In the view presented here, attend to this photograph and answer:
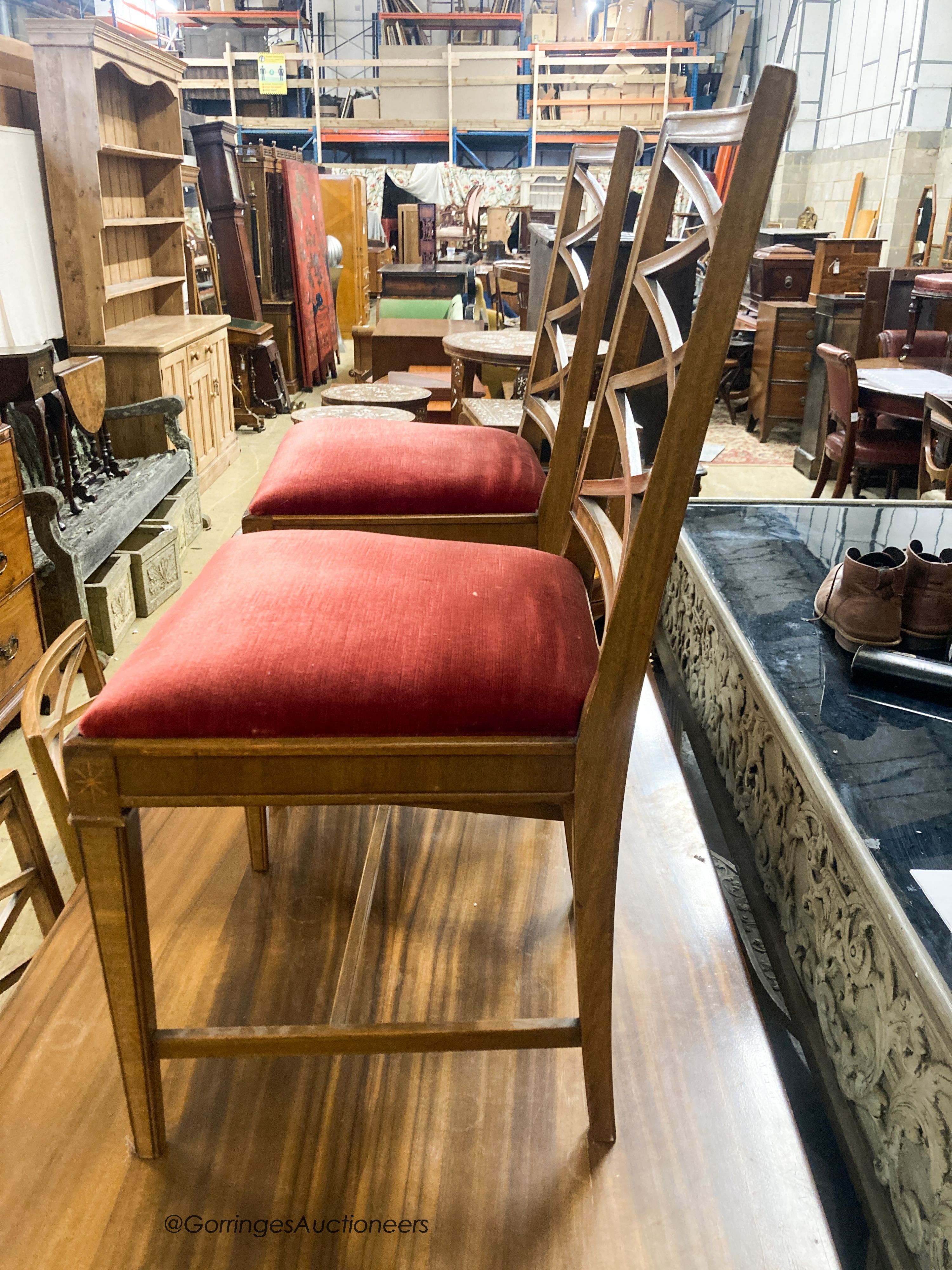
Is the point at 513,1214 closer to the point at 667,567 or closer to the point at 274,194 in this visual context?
the point at 667,567

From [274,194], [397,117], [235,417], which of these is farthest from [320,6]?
[235,417]

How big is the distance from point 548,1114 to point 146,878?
0.75 m

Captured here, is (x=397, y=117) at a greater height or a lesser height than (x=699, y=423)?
greater

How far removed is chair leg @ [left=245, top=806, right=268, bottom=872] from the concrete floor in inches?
16.1

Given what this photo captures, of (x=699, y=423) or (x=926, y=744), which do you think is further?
(x=926, y=744)

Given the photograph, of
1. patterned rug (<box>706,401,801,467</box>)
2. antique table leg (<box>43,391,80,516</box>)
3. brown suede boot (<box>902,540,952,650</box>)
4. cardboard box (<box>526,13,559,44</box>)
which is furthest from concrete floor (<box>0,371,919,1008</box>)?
cardboard box (<box>526,13,559,44</box>)

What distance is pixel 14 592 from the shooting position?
7.99 feet

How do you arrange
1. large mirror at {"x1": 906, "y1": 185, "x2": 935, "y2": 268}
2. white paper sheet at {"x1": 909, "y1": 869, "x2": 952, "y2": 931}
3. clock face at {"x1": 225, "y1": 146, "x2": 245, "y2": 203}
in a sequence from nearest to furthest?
1. white paper sheet at {"x1": 909, "y1": 869, "x2": 952, "y2": 931}
2. clock face at {"x1": 225, "y1": 146, "x2": 245, "y2": 203}
3. large mirror at {"x1": 906, "y1": 185, "x2": 935, "y2": 268}

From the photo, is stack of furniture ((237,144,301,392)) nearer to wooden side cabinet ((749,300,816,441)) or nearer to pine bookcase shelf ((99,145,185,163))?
pine bookcase shelf ((99,145,185,163))

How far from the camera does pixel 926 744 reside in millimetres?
1309

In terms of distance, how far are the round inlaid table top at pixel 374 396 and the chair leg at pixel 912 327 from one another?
8.91ft

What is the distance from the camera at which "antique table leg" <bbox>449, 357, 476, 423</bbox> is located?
376 centimetres

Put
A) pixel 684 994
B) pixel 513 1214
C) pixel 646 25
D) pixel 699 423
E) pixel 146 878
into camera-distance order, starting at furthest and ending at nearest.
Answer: pixel 646 25
pixel 146 878
pixel 684 994
pixel 513 1214
pixel 699 423

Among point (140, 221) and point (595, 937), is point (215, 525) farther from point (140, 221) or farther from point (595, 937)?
point (595, 937)
